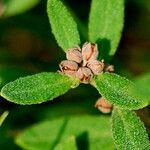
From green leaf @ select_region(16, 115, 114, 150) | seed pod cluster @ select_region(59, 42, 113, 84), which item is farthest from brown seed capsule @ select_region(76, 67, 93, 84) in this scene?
green leaf @ select_region(16, 115, 114, 150)

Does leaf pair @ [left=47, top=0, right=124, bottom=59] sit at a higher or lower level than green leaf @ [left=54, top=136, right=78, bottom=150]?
higher

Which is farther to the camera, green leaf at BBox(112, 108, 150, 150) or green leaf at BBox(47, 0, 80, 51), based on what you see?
green leaf at BBox(47, 0, 80, 51)

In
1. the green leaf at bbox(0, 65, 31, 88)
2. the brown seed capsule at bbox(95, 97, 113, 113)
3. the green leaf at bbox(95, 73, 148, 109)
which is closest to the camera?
the green leaf at bbox(95, 73, 148, 109)

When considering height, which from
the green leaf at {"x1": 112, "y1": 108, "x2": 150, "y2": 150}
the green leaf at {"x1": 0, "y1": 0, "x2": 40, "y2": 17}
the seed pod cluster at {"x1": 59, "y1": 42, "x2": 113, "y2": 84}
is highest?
the seed pod cluster at {"x1": 59, "y1": 42, "x2": 113, "y2": 84}

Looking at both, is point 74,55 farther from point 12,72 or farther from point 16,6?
point 16,6

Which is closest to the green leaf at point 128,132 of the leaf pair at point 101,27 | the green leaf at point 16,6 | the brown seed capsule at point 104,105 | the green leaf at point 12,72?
the brown seed capsule at point 104,105

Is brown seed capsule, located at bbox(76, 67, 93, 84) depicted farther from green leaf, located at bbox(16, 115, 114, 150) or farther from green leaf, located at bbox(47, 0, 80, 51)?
green leaf, located at bbox(16, 115, 114, 150)

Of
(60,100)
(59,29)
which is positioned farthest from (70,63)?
(60,100)

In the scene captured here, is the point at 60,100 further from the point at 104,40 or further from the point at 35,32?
→ the point at 104,40
